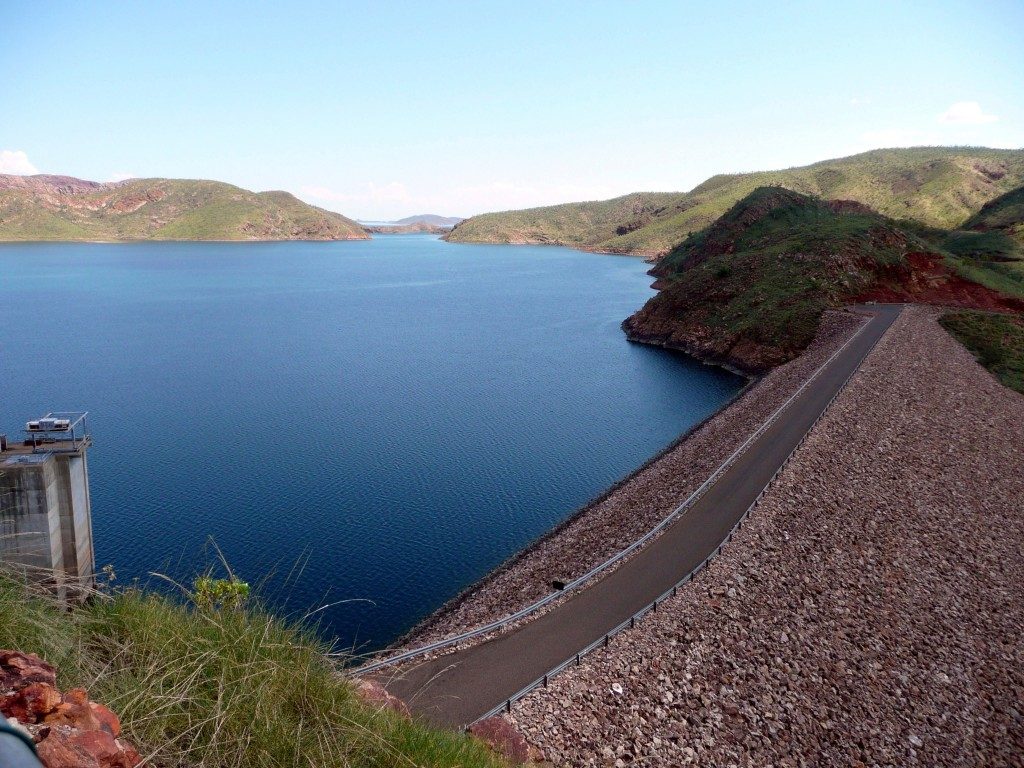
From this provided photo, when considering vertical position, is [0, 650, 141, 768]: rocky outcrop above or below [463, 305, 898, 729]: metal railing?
above

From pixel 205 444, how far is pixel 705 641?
110 feet

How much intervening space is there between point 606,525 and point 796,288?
52.9 m

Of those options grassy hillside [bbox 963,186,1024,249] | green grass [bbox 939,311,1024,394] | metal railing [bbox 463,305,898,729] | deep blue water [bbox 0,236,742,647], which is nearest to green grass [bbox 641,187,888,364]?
deep blue water [bbox 0,236,742,647]

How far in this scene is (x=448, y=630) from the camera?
21516 mm

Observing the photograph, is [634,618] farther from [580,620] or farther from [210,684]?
[210,684]

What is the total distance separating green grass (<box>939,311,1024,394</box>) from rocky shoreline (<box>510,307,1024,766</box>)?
22.0m

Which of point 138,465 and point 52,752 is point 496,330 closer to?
point 138,465

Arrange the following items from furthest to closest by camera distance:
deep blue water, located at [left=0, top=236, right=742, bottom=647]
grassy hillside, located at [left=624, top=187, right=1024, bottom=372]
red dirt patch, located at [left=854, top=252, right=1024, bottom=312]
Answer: red dirt patch, located at [left=854, top=252, right=1024, bottom=312]
grassy hillside, located at [left=624, top=187, right=1024, bottom=372]
deep blue water, located at [left=0, top=236, right=742, bottom=647]

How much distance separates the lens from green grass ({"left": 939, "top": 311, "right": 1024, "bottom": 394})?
4819 centimetres

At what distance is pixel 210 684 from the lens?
19.5 ft

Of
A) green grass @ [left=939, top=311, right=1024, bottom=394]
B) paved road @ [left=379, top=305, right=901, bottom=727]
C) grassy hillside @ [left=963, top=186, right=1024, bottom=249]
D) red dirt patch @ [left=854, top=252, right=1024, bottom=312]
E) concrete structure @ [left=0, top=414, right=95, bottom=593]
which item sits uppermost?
grassy hillside @ [left=963, top=186, right=1024, bottom=249]

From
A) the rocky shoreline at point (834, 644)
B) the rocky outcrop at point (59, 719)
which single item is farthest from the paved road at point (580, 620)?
the rocky outcrop at point (59, 719)

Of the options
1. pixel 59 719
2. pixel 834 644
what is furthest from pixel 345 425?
pixel 59 719

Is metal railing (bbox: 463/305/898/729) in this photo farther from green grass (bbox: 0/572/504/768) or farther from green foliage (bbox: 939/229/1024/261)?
green foliage (bbox: 939/229/1024/261)
